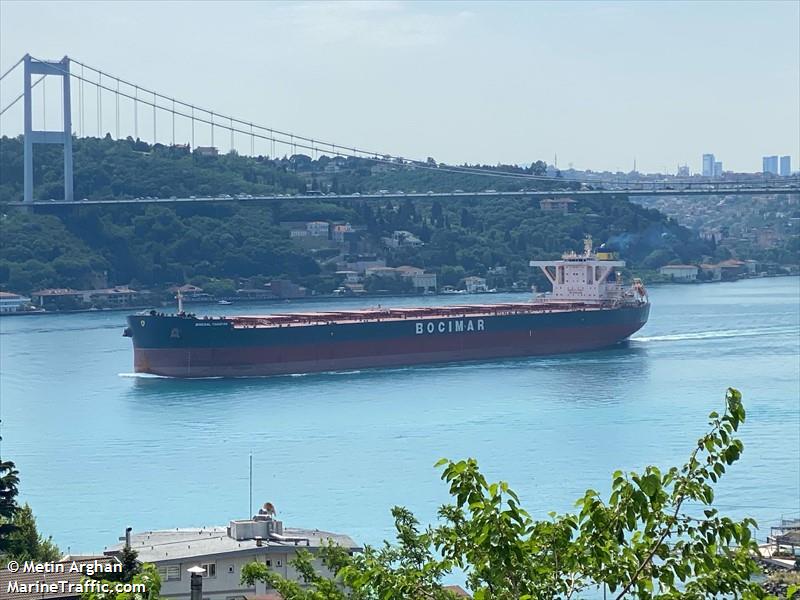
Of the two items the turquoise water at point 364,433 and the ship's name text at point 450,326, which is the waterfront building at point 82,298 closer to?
the turquoise water at point 364,433

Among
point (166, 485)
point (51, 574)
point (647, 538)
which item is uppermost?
point (647, 538)

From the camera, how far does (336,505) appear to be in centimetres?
1285

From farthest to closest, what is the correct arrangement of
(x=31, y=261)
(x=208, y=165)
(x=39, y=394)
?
(x=208, y=165) < (x=31, y=261) < (x=39, y=394)

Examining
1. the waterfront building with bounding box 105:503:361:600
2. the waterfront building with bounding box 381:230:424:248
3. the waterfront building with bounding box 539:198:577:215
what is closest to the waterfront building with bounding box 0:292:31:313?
the waterfront building with bounding box 381:230:424:248

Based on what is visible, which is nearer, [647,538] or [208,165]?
[647,538]

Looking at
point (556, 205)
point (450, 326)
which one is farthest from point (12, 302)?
point (556, 205)

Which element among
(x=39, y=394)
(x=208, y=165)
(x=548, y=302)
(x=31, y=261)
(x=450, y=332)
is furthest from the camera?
(x=208, y=165)

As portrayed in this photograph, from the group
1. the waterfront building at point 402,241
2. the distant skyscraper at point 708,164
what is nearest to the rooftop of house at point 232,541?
the waterfront building at point 402,241

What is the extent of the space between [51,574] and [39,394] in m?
15.8

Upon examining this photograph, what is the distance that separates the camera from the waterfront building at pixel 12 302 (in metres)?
40.5

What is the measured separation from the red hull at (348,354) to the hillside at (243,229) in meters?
18.8

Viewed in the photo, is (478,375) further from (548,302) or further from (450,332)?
(548,302)

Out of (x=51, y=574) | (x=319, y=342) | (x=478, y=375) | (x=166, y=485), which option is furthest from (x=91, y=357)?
(x=51, y=574)

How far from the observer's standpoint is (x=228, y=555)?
28.8 ft
